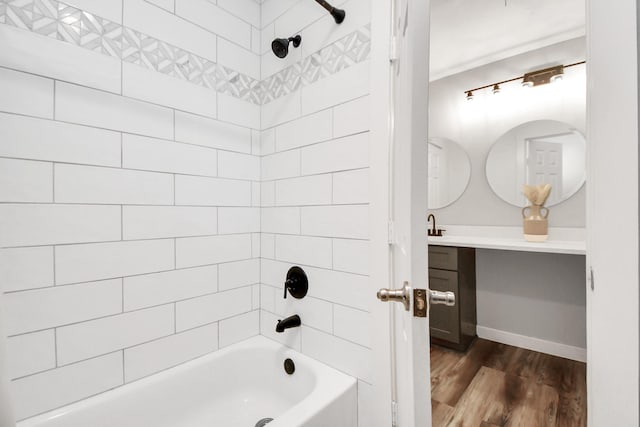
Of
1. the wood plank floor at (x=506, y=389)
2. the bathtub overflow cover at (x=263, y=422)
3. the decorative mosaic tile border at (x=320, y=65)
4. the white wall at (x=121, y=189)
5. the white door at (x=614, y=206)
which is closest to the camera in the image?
the white door at (x=614, y=206)

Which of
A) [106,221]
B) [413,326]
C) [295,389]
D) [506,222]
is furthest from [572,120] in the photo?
[106,221]

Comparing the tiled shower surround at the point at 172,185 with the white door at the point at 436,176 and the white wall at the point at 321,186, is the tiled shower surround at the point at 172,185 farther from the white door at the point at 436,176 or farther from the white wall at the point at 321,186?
the white door at the point at 436,176

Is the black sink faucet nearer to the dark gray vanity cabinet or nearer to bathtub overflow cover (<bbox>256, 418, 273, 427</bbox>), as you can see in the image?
bathtub overflow cover (<bbox>256, 418, 273, 427</bbox>)

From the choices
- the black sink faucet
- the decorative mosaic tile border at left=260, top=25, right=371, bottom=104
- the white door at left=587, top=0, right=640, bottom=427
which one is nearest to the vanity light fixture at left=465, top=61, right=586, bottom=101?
the decorative mosaic tile border at left=260, top=25, right=371, bottom=104

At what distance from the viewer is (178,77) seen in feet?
4.24

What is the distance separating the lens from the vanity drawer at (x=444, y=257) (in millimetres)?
2379

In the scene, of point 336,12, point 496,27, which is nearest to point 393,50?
point 336,12

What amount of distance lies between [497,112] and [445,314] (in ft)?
6.26

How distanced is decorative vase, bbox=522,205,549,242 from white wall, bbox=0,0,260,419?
2.21 meters

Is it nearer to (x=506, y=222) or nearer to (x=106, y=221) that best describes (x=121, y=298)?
(x=106, y=221)

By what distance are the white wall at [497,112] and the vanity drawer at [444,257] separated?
562 millimetres

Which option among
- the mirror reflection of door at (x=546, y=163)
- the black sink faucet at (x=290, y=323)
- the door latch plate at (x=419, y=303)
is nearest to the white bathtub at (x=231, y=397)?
the black sink faucet at (x=290, y=323)

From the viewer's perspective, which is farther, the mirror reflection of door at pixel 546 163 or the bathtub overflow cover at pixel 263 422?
the mirror reflection of door at pixel 546 163

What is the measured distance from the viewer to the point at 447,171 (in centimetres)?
291
